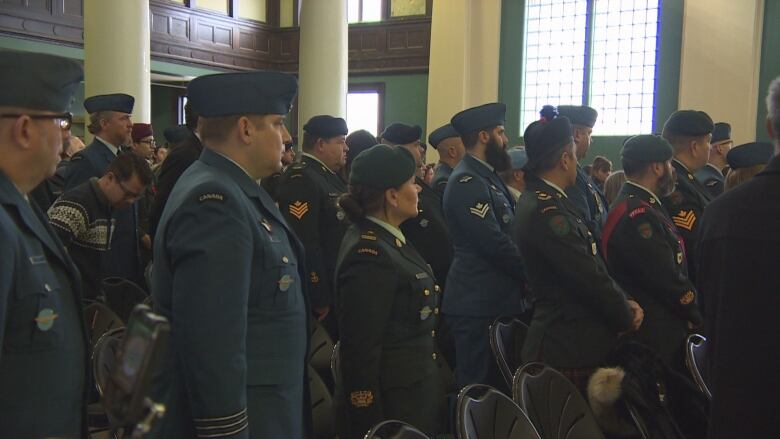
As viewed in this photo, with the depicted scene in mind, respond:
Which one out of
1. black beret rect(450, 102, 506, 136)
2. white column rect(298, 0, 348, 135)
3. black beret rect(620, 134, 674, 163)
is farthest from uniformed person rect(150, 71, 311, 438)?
white column rect(298, 0, 348, 135)

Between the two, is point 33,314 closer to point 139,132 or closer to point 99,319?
point 99,319

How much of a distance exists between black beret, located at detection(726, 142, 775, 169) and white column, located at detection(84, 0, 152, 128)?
5.40 metres

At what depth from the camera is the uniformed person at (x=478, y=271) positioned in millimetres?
3613

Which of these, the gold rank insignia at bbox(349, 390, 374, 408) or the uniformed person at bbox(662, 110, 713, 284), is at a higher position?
the uniformed person at bbox(662, 110, 713, 284)

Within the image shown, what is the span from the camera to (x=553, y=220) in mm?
2873

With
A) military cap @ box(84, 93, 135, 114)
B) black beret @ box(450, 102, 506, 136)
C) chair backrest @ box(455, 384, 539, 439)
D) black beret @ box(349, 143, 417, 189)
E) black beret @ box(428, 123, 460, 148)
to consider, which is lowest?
chair backrest @ box(455, 384, 539, 439)

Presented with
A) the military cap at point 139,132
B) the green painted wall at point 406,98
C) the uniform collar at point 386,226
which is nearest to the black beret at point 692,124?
the uniform collar at point 386,226

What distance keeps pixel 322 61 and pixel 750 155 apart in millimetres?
6051

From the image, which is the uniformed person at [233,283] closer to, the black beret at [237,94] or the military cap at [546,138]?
the black beret at [237,94]

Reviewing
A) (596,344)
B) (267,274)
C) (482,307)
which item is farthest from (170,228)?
(482,307)

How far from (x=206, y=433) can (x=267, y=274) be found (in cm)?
38

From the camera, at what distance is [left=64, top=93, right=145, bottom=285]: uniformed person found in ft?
14.0

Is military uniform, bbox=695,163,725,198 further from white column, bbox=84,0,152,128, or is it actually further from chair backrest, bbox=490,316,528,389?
white column, bbox=84,0,152,128

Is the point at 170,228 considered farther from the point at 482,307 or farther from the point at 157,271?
the point at 482,307
